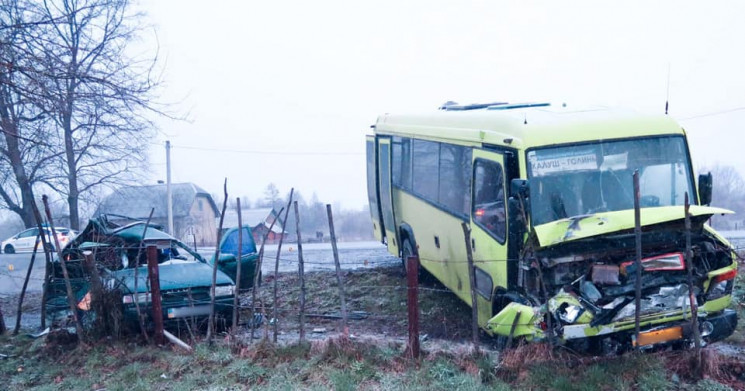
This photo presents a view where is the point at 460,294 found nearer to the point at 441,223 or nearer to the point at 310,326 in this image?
the point at 441,223

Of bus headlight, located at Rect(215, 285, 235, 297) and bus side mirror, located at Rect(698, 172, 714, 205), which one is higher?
bus side mirror, located at Rect(698, 172, 714, 205)

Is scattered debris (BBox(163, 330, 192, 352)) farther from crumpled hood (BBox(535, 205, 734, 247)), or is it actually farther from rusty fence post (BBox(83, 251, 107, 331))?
crumpled hood (BBox(535, 205, 734, 247))

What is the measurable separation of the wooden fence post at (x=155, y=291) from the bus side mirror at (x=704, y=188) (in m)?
6.68

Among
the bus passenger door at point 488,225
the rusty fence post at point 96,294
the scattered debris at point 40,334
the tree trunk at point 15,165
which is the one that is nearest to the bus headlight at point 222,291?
the rusty fence post at point 96,294

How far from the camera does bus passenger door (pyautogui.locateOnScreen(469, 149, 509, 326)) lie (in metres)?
6.39

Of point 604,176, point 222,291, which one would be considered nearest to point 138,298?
point 222,291

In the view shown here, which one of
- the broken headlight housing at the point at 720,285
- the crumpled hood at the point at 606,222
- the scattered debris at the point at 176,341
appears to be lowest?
the scattered debris at the point at 176,341

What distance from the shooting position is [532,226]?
593 centimetres

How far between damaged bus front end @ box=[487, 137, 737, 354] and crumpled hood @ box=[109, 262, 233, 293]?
4.37 metres

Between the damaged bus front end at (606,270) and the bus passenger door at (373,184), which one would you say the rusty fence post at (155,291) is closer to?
the damaged bus front end at (606,270)

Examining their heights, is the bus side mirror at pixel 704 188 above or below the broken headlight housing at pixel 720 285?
above

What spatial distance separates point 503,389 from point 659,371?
150cm

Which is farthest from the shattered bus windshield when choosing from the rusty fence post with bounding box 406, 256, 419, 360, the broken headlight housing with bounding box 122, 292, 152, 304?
the broken headlight housing with bounding box 122, 292, 152, 304

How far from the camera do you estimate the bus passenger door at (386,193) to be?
11617 mm
